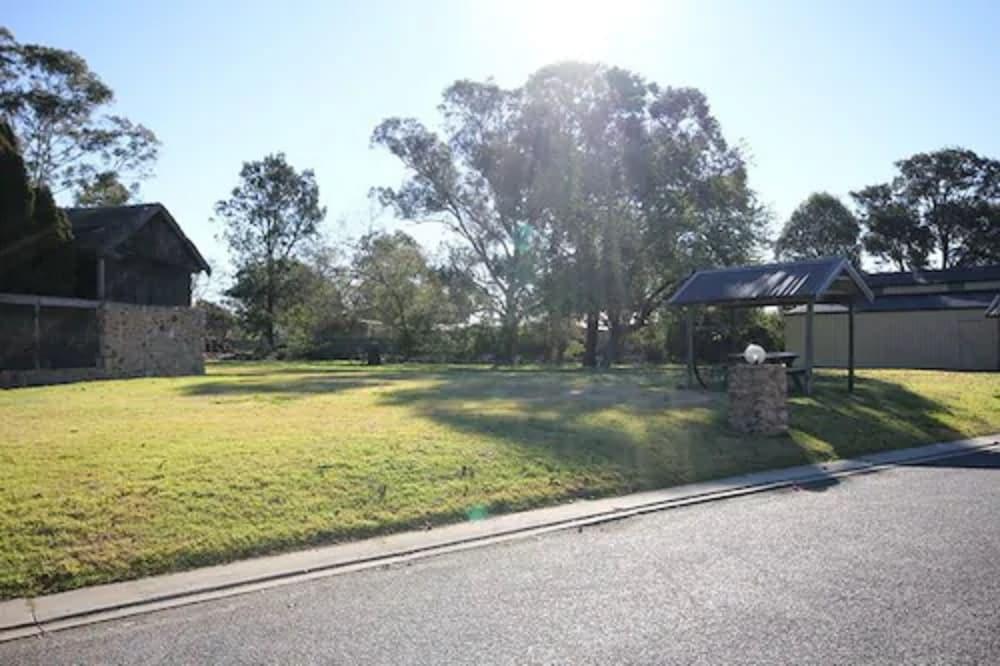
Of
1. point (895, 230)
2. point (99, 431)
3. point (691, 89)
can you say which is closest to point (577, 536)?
point (99, 431)

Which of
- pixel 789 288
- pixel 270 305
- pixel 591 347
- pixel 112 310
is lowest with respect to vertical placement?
pixel 591 347

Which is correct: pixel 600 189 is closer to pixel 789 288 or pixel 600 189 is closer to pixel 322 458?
pixel 789 288

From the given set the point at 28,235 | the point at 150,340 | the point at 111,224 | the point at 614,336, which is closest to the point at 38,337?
the point at 28,235

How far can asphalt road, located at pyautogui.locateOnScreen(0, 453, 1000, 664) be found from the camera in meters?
3.56

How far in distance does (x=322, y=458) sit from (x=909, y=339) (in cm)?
2857

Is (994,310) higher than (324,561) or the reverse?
higher

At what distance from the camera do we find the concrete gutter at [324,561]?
419 cm

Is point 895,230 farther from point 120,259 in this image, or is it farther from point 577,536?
point 577,536

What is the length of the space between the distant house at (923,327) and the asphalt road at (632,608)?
2412 cm

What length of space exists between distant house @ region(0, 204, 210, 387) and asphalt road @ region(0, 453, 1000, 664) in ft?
56.7

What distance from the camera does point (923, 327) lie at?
28859mm

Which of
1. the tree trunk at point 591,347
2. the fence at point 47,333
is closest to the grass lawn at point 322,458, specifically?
the fence at point 47,333

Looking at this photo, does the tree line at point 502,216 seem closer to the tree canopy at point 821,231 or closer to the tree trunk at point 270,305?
the tree trunk at point 270,305

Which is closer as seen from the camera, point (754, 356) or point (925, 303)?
point (754, 356)
